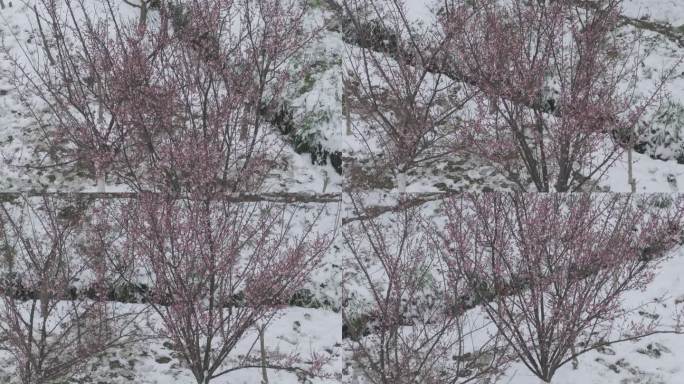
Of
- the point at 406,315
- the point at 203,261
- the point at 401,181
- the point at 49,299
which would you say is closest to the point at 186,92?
the point at 203,261

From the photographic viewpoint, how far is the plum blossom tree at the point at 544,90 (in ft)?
20.9

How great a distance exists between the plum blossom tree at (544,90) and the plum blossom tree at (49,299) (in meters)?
4.59

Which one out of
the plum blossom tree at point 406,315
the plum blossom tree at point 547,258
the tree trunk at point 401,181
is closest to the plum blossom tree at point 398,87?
the tree trunk at point 401,181

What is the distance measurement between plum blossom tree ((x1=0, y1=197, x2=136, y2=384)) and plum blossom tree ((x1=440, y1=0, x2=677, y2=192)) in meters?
4.59

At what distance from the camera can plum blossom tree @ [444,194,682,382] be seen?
6.32 metres

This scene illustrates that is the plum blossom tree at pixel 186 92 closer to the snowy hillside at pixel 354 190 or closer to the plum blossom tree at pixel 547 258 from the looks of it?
the snowy hillside at pixel 354 190

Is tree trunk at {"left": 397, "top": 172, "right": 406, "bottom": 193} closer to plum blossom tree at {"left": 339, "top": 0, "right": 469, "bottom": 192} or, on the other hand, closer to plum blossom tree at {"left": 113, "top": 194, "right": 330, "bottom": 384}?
plum blossom tree at {"left": 339, "top": 0, "right": 469, "bottom": 192}

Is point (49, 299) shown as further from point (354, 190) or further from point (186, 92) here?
point (354, 190)

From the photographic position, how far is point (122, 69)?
6602 millimetres

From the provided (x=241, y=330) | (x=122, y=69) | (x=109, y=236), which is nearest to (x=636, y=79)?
(x=241, y=330)

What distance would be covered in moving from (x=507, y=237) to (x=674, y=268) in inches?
108

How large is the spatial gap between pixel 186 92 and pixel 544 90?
375cm

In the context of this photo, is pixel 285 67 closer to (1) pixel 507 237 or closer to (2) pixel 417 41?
(2) pixel 417 41

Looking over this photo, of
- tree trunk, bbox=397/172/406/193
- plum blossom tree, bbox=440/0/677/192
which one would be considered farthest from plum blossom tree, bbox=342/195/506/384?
plum blossom tree, bbox=440/0/677/192
